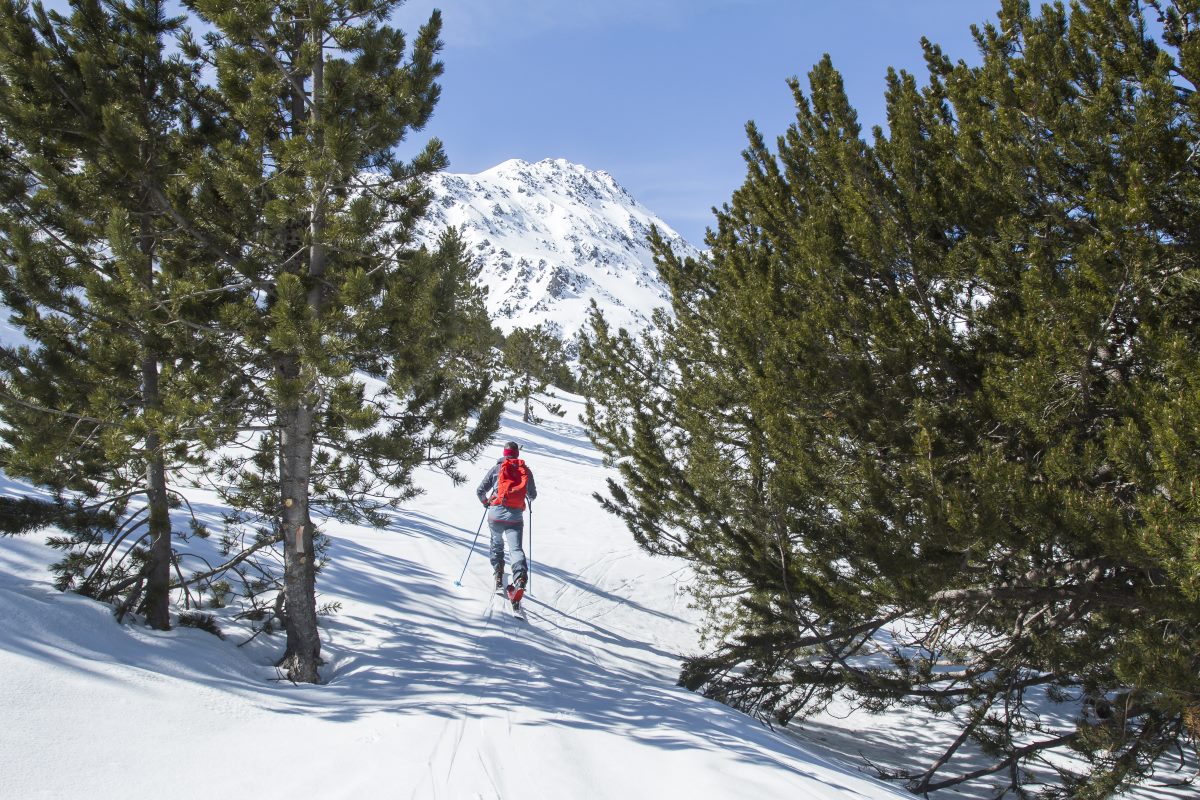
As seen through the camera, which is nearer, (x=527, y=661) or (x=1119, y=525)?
(x=1119, y=525)

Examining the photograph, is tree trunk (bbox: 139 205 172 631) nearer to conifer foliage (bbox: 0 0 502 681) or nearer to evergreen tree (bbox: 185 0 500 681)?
conifer foliage (bbox: 0 0 502 681)

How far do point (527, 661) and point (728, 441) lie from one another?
2.99 m

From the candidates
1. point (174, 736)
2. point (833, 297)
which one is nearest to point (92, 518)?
point (174, 736)

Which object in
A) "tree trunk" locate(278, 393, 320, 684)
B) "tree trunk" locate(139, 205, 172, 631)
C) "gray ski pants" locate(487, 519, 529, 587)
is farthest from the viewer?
"gray ski pants" locate(487, 519, 529, 587)

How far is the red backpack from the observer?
828 centimetres

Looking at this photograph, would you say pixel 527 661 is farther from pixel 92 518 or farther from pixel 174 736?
pixel 92 518

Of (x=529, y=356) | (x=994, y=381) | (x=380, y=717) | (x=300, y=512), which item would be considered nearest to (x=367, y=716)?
(x=380, y=717)

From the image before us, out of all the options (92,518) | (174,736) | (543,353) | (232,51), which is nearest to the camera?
(174,736)

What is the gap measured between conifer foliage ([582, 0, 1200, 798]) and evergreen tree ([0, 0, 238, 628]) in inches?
178

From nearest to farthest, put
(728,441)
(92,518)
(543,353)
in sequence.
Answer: (92,518) → (728,441) → (543,353)

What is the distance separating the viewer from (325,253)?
540cm

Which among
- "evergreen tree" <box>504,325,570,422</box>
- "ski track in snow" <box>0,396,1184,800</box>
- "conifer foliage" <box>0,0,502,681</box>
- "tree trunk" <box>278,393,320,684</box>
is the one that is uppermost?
"evergreen tree" <box>504,325,570,422</box>

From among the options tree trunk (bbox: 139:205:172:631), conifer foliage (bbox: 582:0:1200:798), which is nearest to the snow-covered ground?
tree trunk (bbox: 139:205:172:631)

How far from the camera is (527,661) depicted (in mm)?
6176
